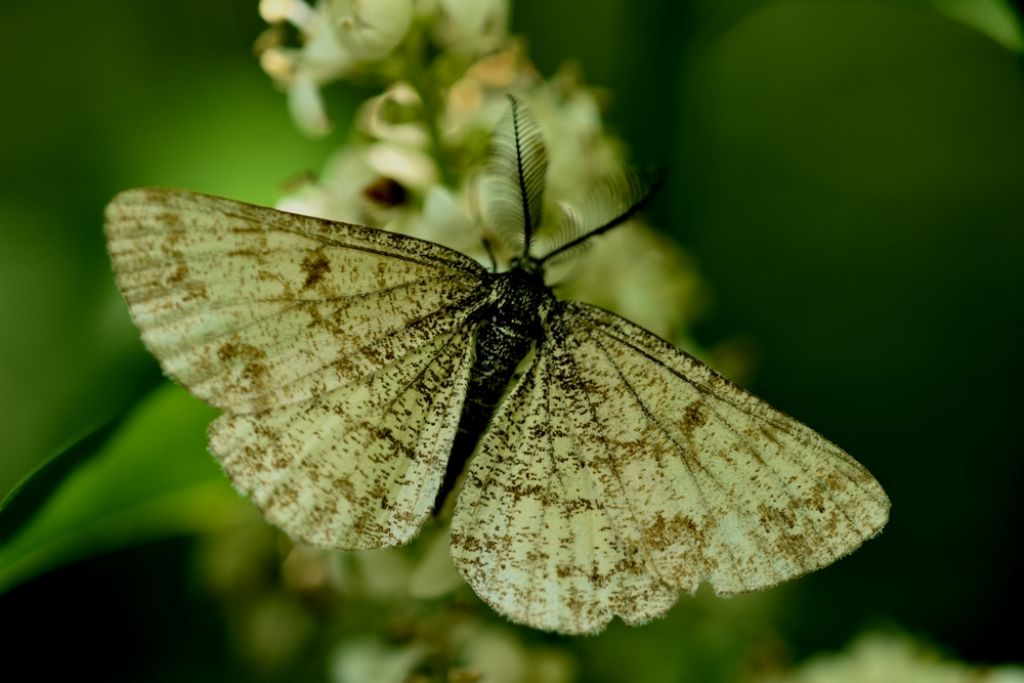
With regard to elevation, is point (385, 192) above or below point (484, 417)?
above

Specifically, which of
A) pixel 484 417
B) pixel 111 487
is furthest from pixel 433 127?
pixel 111 487

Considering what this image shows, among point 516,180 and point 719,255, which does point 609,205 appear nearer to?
point 516,180

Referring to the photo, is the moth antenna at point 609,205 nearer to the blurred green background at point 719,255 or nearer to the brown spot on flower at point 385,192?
the brown spot on flower at point 385,192

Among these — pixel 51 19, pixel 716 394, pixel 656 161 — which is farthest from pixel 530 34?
pixel 716 394

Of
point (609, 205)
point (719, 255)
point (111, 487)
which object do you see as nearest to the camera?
point (111, 487)

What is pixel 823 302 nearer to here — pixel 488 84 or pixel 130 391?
pixel 488 84
